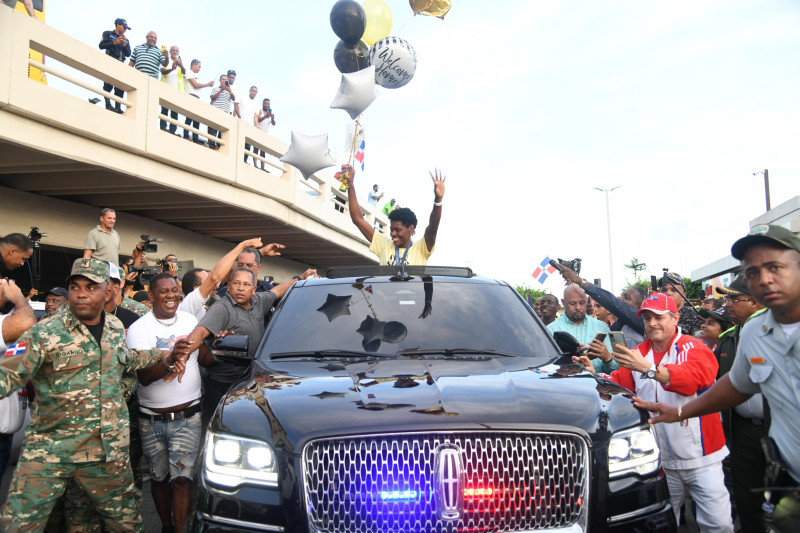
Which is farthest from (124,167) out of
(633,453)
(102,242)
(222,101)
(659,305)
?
(633,453)

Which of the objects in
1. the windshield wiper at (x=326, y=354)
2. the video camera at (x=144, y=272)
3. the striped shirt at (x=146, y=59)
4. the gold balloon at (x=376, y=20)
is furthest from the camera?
the striped shirt at (x=146, y=59)

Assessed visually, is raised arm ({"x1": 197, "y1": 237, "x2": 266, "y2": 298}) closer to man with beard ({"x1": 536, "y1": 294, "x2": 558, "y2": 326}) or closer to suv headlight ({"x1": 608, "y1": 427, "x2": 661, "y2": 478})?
suv headlight ({"x1": 608, "y1": 427, "x2": 661, "y2": 478})

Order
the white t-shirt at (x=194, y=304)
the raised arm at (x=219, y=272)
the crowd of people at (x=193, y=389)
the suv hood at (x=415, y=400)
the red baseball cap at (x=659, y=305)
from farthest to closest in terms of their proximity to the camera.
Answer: the white t-shirt at (x=194, y=304)
the raised arm at (x=219, y=272)
the red baseball cap at (x=659, y=305)
the crowd of people at (x=193, y=389)
the suv hood at (x=415, y=400)

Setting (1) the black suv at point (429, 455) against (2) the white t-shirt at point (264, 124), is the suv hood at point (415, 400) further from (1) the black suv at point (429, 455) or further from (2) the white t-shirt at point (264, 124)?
(2) the white t-shirt at point (264, 124)

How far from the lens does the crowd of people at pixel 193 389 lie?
2.78m

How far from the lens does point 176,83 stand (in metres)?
14.4

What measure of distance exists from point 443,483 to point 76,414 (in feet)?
8.28

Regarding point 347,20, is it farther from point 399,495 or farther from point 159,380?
point 399,495

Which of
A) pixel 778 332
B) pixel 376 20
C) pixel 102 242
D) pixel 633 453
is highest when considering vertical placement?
pixel 376 20

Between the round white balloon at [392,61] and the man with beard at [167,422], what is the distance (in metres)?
6.65

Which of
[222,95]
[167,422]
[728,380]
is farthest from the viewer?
→ [222,95]

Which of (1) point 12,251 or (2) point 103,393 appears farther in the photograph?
(1) point 12,251

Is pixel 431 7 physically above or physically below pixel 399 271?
above

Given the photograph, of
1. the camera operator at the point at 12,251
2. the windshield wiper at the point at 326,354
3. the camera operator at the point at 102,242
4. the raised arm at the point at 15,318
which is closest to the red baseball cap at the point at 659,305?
the windshield wiper at the point at 326,354
